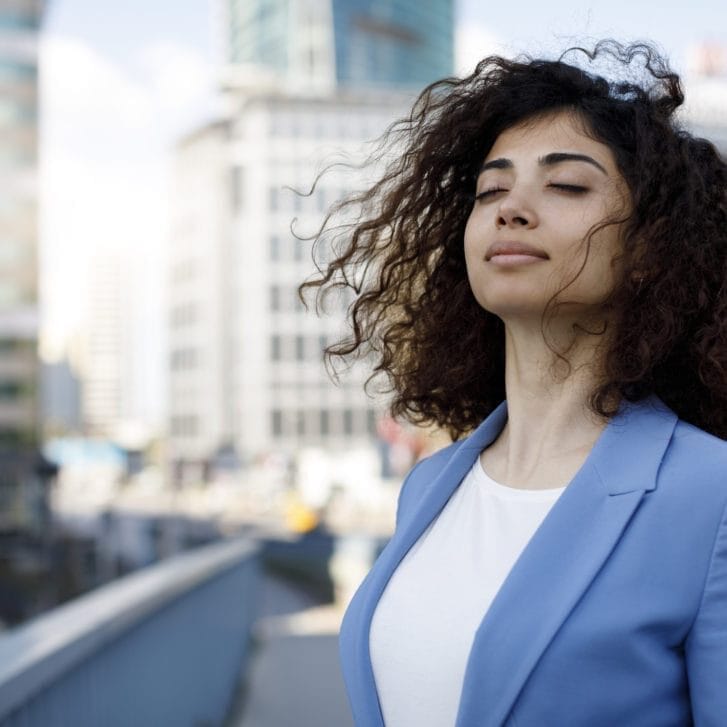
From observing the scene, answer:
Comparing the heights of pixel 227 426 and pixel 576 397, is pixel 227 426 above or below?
below

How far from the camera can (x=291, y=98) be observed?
77438mm

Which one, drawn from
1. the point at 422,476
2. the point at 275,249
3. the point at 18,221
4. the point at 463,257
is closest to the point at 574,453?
the point at 422,476

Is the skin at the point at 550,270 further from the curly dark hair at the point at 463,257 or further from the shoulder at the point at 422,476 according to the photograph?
the shoulder at the point at 422,476

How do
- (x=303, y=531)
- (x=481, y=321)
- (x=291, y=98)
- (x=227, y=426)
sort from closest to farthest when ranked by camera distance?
1. (x=481, y=321)
2. (x=303, y=531)
3. (x=291, y=98)
4. (x=227, y=426)

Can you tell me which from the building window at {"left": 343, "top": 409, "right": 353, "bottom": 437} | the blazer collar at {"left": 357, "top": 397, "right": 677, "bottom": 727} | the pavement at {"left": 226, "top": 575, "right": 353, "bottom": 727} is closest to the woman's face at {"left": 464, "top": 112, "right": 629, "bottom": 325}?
the blazer collar at {"left": 357, "top": 397, "right": 677, "bottom": 727}

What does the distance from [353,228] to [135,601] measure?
2398 mm

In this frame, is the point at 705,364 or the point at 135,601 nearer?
the point at 705,364

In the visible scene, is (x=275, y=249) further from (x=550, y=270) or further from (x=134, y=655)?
(x=550, y=270)

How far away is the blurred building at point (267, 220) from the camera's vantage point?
7669 centimetres

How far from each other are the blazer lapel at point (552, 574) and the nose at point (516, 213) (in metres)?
0.39

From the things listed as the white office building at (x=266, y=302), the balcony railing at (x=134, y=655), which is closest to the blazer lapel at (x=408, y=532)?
the balcony railing at (x=134, y=655)

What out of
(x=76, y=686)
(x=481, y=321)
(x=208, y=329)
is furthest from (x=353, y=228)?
(x=208, y=329)

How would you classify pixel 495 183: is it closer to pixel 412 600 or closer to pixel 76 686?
pixel 412 600

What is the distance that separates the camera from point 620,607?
1.56m
